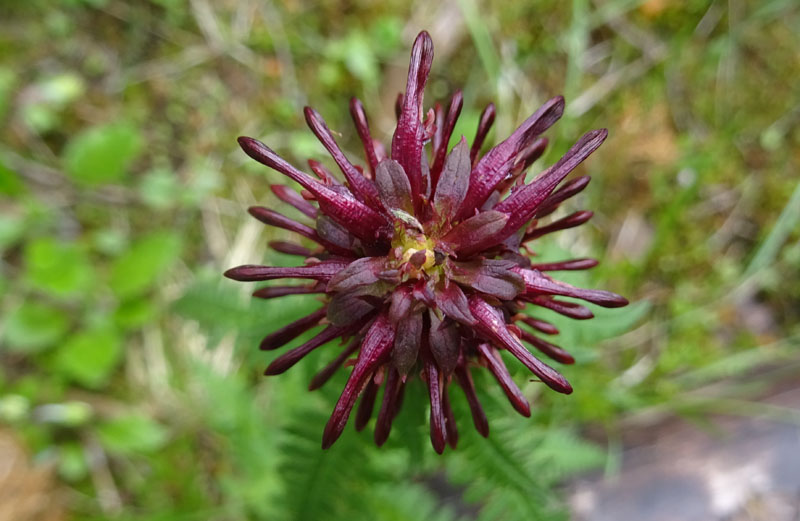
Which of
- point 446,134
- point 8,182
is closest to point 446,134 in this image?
point 446,134

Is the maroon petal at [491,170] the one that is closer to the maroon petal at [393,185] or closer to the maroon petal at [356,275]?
the maroon petal at [393,185]

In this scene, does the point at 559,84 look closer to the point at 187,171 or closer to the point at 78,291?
the point at 187,171

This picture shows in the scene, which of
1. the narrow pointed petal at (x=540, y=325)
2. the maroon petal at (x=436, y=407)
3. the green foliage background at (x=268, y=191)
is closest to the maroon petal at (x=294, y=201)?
the maroon petal at (x=436, y=407)

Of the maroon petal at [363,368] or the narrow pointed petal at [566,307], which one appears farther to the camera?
the narrow pointed petal at [566,307]

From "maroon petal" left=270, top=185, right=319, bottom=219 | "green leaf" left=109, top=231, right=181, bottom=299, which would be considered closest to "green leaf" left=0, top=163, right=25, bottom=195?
"green leaf" left=109, top=231, right=181, bottom=299

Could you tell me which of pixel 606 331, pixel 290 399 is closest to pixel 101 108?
pixel 290 399

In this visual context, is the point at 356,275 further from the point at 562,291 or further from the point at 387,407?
the point at 562,291
